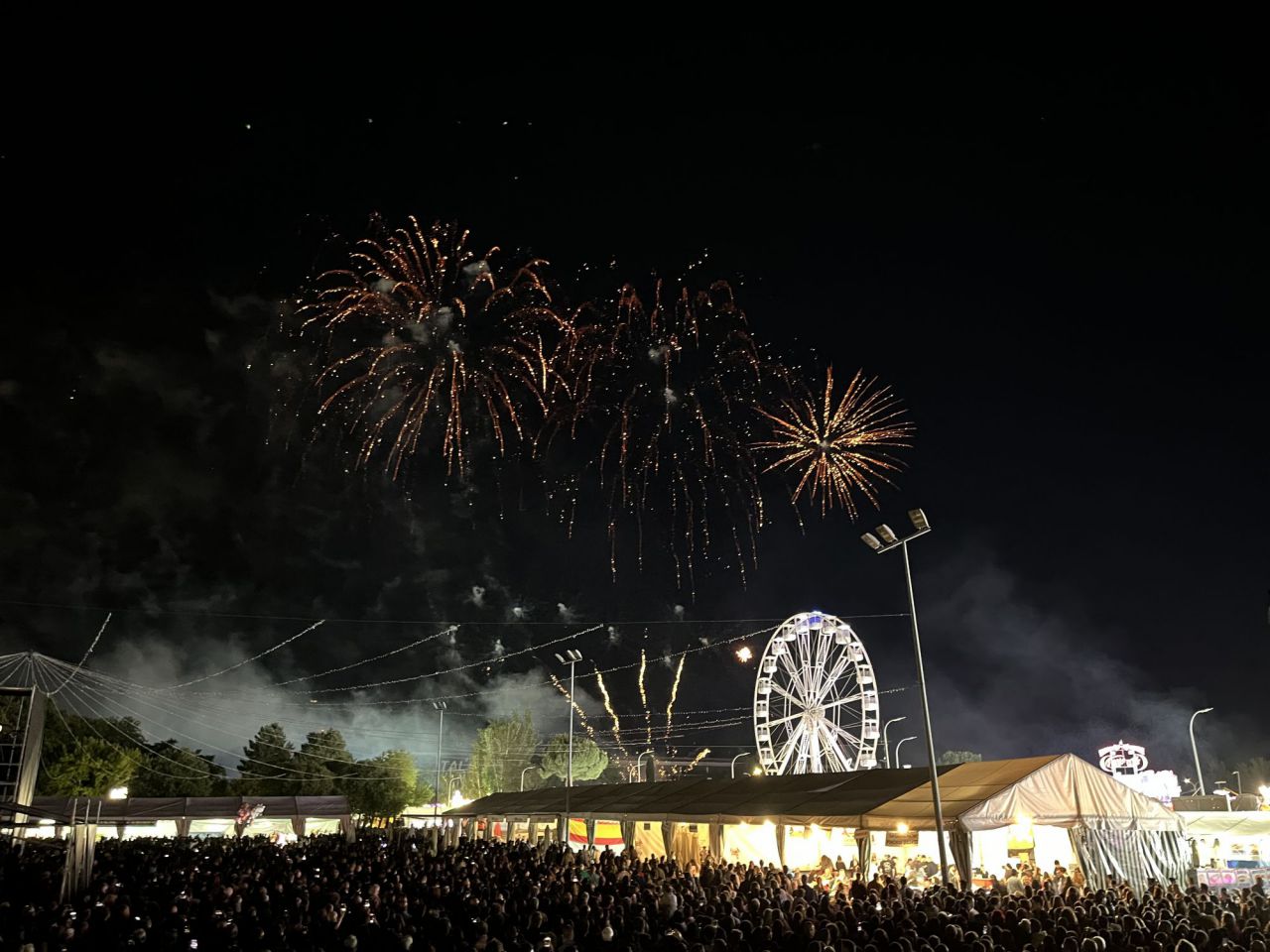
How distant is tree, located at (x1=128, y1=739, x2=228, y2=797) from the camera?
8012 cm

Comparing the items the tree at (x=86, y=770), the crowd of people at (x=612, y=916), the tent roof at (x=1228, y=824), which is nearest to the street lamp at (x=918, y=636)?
the crowd of people at (x=612, y=916)

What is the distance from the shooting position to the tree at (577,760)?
368 feet

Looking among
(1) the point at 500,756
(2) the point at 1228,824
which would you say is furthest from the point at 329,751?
(2) the point at 1228,824

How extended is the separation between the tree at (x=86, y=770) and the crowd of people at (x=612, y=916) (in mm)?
51909

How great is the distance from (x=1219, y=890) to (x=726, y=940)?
506 inches

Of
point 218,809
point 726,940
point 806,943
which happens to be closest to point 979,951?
point 806,943

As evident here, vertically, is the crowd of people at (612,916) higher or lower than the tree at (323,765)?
lower

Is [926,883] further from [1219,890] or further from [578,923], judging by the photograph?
[578,923]

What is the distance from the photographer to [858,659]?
40188 mm

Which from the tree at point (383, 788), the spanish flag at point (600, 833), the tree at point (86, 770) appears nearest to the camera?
the spanish flag at point (600, 833)

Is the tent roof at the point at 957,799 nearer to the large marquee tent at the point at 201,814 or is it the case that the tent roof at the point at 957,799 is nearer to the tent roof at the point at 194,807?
the large marquee tent at the point at 201,814

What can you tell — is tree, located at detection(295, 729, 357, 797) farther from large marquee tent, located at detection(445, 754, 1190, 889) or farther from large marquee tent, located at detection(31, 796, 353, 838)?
large marquee tent, located at detection(445, 754, 1190, 889)

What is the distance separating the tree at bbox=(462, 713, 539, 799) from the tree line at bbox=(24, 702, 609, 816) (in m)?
0.11

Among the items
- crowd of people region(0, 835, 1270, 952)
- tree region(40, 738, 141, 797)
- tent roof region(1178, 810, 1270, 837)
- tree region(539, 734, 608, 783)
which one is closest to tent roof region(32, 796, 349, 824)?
tree region(40, 738, 141, 797)
